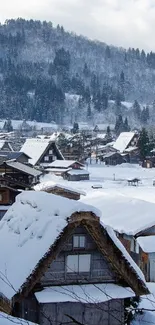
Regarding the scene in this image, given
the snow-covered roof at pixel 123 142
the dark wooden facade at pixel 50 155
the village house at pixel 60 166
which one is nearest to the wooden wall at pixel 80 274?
the village house at pixel 60 166

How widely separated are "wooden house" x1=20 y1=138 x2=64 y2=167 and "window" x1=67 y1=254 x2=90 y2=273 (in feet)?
164

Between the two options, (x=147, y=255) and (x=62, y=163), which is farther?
(x=62, y=163)

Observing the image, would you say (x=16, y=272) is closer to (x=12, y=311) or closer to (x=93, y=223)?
(x=12, y=311)

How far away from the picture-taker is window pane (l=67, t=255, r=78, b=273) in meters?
11.3

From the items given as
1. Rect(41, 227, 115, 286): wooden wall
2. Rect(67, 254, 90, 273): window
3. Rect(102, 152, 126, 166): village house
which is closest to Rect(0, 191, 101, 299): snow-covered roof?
Rect(41, 227, 115, 286): wooden wall

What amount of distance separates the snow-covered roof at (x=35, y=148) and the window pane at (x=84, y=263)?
50300 mm

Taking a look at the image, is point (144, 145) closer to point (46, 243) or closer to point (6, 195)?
point (6, 195)

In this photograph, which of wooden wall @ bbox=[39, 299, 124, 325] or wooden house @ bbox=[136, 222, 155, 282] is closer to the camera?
wooden wall @ bbox=[39, 299, 124, 325]

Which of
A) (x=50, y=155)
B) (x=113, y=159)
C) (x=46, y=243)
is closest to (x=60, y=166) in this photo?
(x=50, y=155)

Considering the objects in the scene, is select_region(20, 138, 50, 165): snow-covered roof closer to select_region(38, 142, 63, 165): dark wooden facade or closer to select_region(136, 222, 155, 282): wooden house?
select_region(38, 142, 63, 165): dark wooden facade

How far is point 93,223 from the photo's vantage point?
10953 mm

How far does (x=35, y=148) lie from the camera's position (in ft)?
210

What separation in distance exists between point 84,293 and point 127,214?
954 centimetres

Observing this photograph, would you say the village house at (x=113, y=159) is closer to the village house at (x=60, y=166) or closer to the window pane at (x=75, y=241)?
the village house at (x=60, y=166)
